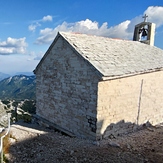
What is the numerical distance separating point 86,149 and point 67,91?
336 cm

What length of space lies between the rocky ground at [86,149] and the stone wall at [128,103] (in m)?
0.60

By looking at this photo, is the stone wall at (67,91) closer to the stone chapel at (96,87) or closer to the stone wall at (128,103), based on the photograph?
the stone chapel at (96,87)

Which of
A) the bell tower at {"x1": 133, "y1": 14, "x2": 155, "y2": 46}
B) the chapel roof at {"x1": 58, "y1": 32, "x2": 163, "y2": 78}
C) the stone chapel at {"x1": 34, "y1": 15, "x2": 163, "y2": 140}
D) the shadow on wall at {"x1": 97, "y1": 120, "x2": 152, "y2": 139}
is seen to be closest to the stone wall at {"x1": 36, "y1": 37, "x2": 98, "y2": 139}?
the stone chapel at {"x1": 34, "y1": 15, "x2": 163, "y2": 140}

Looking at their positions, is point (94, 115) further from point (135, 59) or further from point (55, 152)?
point (135, 59)

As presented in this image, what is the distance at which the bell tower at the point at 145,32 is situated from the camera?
14922 millimetres

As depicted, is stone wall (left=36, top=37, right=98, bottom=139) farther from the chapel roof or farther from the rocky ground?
the rocky ground

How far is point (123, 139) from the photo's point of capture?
8266mm

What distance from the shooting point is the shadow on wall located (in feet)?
27.3

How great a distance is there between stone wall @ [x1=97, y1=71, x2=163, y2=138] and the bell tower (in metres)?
4.94

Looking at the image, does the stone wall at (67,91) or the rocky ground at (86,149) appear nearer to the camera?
the rocky ground at (86,149)

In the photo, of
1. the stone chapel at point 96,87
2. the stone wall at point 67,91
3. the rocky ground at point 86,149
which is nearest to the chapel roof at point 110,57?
the stone chapel at point 96,87

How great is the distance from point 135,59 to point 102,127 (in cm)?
446

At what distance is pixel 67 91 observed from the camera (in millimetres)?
9641

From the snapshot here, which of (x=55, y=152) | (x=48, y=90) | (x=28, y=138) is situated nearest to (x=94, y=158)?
(x=55, y=152)
